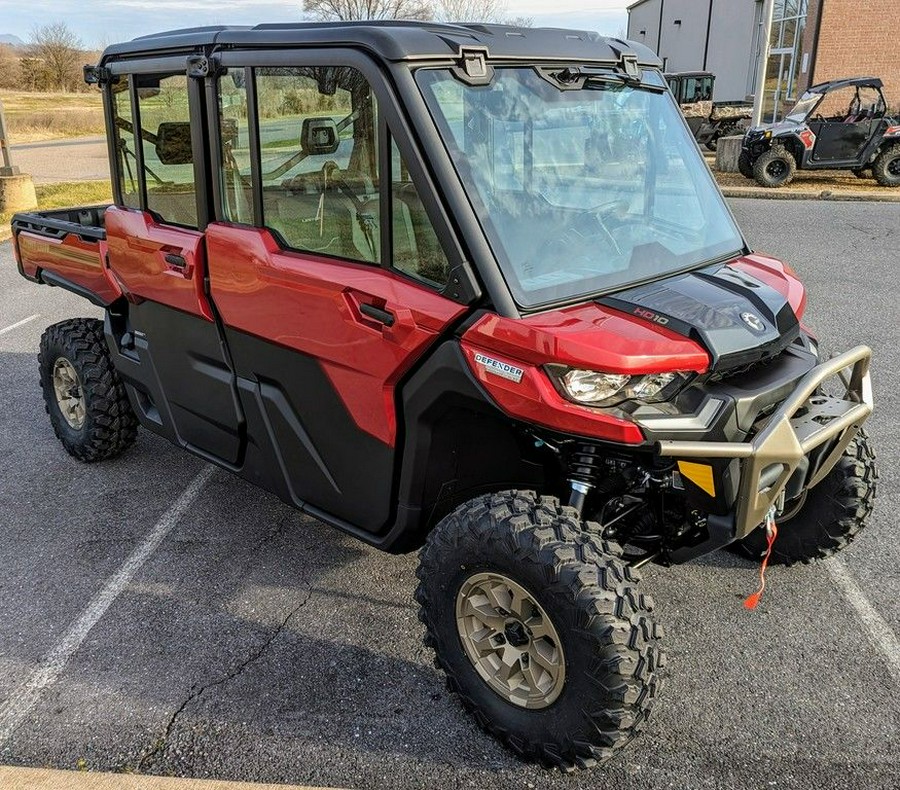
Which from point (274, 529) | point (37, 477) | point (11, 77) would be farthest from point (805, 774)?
point (11, 77)

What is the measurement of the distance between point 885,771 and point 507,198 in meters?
2.27

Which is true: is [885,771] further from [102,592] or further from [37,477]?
[37,477]

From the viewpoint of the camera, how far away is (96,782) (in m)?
2.71

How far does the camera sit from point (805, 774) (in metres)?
2.78

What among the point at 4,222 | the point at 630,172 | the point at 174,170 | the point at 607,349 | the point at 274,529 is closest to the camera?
the point at 607,349

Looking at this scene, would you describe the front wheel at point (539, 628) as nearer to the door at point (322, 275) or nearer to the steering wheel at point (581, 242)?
the door at point (322, 275)

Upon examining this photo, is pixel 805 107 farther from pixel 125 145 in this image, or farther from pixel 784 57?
pixel 784 57

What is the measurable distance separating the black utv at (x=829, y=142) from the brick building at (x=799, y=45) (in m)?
2.78

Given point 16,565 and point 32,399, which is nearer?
point 16,565

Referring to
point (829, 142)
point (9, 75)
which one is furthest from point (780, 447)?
point (9, 75)

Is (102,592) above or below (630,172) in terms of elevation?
below

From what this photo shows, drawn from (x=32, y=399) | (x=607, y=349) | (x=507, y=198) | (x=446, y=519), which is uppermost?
(x=507, y=198)

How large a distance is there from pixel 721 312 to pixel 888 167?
52.4ft

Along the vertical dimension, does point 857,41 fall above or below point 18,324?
above
